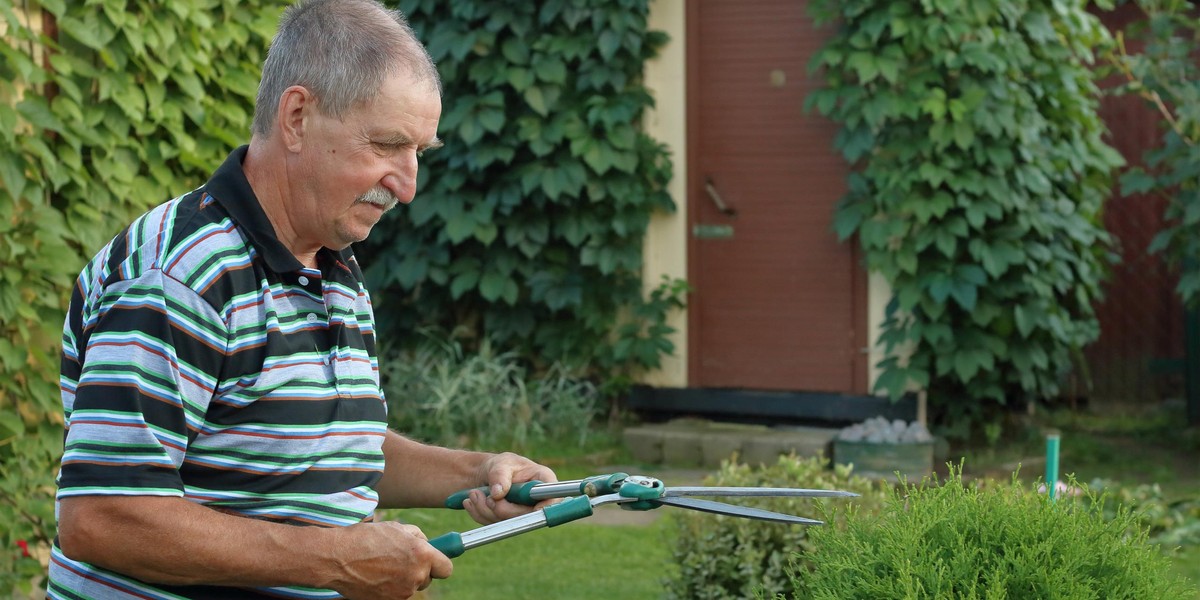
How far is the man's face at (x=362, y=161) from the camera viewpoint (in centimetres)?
201

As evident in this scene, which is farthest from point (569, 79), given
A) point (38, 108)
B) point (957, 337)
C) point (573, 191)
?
point (38, 108)

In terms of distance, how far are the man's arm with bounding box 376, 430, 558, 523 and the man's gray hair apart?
69 cm

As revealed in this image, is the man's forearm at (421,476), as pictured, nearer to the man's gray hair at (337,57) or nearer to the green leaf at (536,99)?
the man's gray hair at (337,57)

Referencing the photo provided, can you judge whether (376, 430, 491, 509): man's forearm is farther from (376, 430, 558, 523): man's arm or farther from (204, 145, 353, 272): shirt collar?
(204, 145, 353, 272): shirt collar

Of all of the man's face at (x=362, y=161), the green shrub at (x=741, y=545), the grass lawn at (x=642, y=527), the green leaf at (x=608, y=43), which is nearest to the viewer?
the man's face at (x=362, y=161)

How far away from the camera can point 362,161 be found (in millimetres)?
2033

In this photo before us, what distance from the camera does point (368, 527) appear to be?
195 cm

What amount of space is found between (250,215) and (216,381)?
10.8 inches

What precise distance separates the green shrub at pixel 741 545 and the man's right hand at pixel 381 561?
1923 mm

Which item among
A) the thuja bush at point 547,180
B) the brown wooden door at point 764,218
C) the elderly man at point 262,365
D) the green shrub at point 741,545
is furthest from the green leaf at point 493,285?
the elderly man at point 262,365

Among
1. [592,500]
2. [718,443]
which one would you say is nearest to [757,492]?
[592,500]

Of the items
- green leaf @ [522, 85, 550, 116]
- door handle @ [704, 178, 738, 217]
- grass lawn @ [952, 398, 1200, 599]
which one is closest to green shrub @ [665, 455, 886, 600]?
grass lawn @ [952, 398, 1200, 599]

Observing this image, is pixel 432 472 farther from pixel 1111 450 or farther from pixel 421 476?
pixel 1111 450

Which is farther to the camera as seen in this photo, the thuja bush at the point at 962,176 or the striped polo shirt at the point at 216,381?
the thuja bush at the point at 962,176
